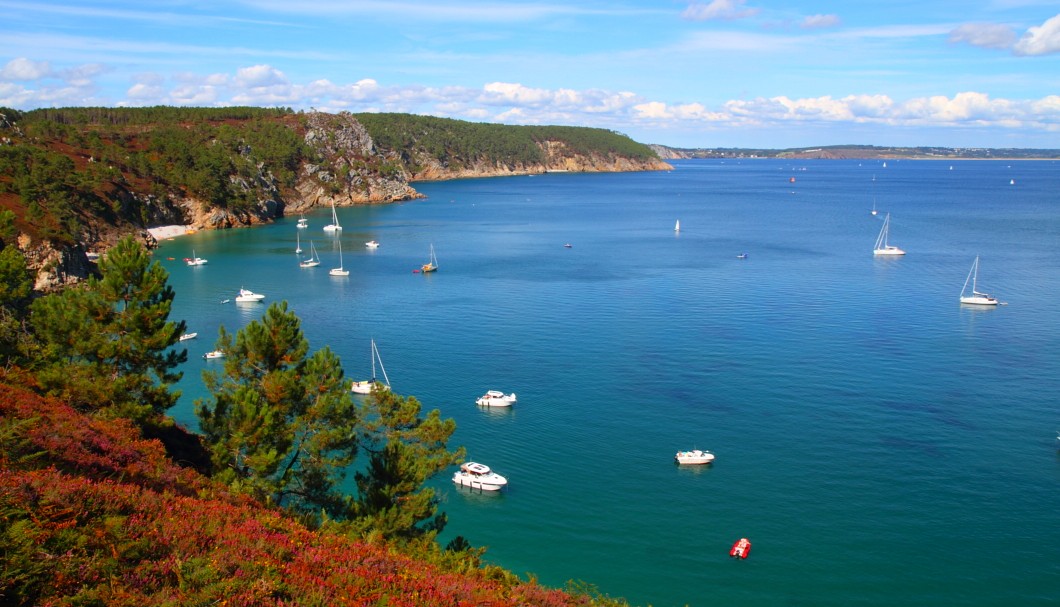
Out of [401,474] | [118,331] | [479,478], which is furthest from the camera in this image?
[479,478]

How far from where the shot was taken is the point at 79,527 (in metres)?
10.6

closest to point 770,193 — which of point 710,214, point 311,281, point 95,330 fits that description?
point 710,214

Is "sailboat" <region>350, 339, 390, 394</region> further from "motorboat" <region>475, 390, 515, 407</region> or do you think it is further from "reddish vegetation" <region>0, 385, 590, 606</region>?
"reddish vegetation" <region>0, 385, 590, 606</region>

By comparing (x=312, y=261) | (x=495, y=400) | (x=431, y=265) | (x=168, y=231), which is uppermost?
(x=168, y=231)

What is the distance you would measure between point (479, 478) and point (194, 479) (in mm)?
15951

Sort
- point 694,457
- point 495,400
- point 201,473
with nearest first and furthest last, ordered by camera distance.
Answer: point 201,473
point 694,457
point 495,400

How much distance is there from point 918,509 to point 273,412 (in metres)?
25.6

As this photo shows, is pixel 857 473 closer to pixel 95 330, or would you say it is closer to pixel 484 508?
pixel 484 508

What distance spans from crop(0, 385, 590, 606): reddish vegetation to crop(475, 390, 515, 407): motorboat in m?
24.8

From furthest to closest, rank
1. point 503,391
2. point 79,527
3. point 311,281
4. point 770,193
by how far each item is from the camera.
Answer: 1. point 770,193
2. point 311,281
3. point 503,391
4. point 79,527

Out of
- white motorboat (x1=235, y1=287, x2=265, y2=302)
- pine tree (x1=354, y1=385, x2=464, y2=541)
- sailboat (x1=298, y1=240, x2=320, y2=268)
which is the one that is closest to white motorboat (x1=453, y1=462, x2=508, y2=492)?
pine tree (x1=354, y1=385, x2=464, y2=541)

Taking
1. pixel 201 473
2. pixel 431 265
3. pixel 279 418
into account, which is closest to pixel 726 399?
pixel 279 418

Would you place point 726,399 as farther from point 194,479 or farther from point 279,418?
point 194,479

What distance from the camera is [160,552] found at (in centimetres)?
1079
